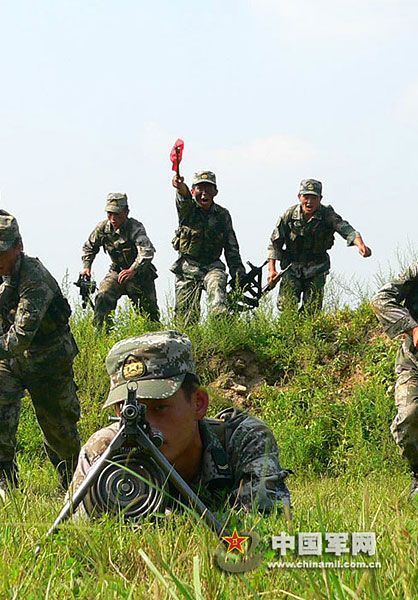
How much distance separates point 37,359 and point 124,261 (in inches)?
199

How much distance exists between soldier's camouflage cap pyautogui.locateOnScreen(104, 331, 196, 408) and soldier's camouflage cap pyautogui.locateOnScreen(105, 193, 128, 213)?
874cm

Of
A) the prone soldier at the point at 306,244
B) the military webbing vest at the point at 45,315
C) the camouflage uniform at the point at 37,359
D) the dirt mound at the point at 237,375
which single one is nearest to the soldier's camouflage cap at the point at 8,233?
the camouflage uniform at the point at 37,359

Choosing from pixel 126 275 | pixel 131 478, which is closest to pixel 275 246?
pixel 126 275

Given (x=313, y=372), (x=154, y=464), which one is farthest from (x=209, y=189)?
(x=154, y=464)

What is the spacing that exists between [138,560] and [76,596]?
312 millimetres

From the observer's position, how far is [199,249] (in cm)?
1162

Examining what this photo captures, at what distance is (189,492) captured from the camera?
2.37 m

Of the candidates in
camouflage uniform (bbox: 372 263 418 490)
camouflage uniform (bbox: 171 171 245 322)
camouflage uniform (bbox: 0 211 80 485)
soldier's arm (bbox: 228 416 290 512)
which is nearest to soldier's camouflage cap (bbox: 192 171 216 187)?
camouflage uniform (bbox: 171 171 245 322)

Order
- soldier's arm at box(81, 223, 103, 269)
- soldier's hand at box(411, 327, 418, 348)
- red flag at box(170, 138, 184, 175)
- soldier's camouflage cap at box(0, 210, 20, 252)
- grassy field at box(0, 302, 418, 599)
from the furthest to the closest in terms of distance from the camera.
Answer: soldier's arm at box(81, 223, 103, 269)
red flag at box(170, 138, 184, 175)
soldier's camouflage cap at box(0, 210, 20, 252)
soldier's hand at box(411, 327, 418, 348)
grassy field at box(0, 302, 418, 599)

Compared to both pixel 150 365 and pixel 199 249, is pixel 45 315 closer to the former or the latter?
pixel 150 365

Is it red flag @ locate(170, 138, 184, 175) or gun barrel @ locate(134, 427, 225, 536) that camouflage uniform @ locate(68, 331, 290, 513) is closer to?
gun barrel @ locate(134, 427, 225, 536)

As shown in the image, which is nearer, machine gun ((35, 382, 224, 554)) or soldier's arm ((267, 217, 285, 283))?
machine gun ((35, 382, 224, 554))

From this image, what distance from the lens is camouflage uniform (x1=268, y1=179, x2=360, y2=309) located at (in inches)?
440

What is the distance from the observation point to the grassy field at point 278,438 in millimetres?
2209
